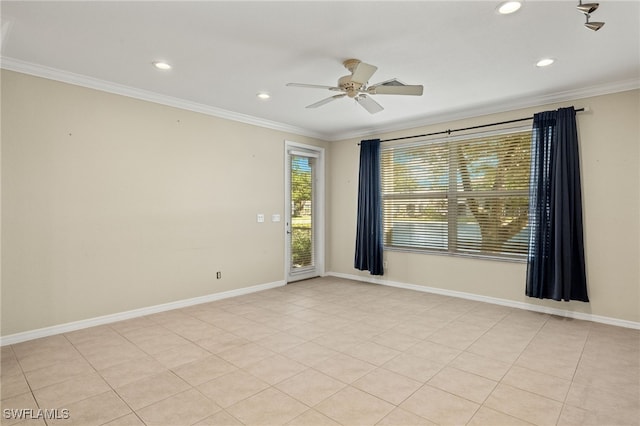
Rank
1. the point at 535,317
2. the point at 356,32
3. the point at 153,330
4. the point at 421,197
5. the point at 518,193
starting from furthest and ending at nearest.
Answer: the point at 421,197, the point at 518,193, the point at 535,317, the point at 153,330, the point at 356,32

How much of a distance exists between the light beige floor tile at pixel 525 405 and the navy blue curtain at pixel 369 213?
133 inches

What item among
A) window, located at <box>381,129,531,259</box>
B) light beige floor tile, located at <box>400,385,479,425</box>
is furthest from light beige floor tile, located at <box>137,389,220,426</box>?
window, located at <box>381,129,531,259</box>

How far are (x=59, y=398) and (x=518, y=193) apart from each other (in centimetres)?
512

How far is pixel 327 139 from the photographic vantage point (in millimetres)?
6555

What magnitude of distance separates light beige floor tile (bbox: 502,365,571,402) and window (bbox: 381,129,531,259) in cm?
215

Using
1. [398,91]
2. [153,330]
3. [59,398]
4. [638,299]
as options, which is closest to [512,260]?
[638,299]

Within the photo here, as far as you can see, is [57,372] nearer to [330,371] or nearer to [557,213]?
[330,371]

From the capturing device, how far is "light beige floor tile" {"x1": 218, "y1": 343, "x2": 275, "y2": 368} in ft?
9.55

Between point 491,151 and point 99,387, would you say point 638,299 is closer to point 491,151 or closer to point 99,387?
point 491,151

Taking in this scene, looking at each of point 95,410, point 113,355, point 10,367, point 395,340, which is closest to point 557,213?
point 395,340

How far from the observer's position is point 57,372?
8.88 feet

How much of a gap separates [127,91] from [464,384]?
4.48m

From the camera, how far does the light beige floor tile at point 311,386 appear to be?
2365 mm

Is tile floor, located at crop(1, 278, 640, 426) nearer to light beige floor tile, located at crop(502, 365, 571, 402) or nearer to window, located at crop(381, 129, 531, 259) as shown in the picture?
light beige floor tile, located at crop(502, 365, 571, 402)
